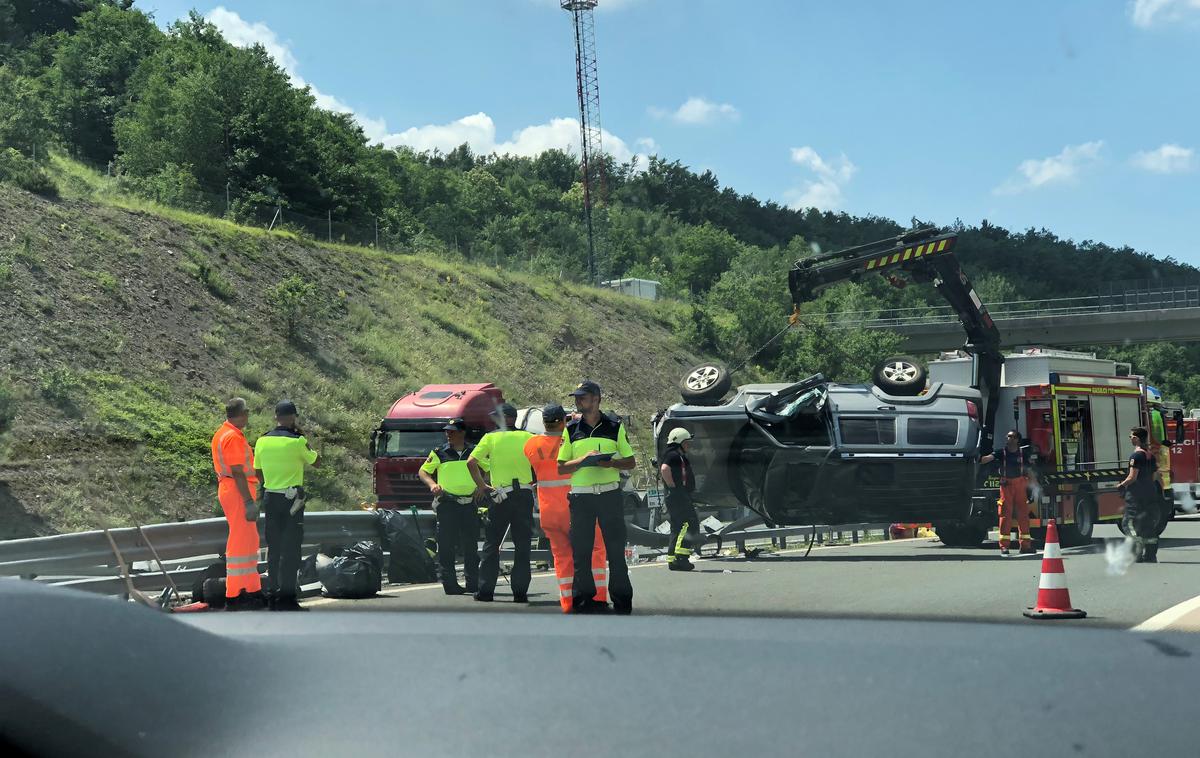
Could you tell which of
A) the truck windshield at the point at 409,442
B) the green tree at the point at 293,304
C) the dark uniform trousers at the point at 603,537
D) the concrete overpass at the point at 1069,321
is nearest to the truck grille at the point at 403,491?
the truck windshield at the point at 409,442

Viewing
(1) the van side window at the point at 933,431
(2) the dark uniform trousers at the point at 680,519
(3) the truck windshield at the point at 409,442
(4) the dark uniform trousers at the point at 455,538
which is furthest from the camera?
(3) the truck windshield at the point at 409,442

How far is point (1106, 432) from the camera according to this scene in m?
18.5

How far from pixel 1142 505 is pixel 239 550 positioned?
34.0ft

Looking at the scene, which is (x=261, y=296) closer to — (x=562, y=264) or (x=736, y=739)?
(x=562, y=264)

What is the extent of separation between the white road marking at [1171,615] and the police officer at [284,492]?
21.2 feet

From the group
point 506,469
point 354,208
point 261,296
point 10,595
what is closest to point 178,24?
point 354,208

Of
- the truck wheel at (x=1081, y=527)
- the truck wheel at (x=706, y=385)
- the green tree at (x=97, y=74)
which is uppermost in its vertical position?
the green tree at (x=97, y=74)

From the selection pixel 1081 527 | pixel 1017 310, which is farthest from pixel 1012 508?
pixel 1017 310

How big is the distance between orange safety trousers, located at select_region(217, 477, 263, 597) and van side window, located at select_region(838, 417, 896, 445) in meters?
8.25

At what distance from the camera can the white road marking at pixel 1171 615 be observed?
27.6ft

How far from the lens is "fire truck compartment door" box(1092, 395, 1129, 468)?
1836 cm

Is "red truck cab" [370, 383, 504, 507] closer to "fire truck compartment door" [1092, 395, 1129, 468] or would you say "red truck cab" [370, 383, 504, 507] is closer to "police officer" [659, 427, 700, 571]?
"police officer" [659, 427, 700, 571]

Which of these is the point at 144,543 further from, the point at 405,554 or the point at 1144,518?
the point at 1144,518

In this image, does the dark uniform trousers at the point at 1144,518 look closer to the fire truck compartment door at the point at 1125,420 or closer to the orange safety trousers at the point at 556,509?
the fire truck compartment door at the point at 1125,420
